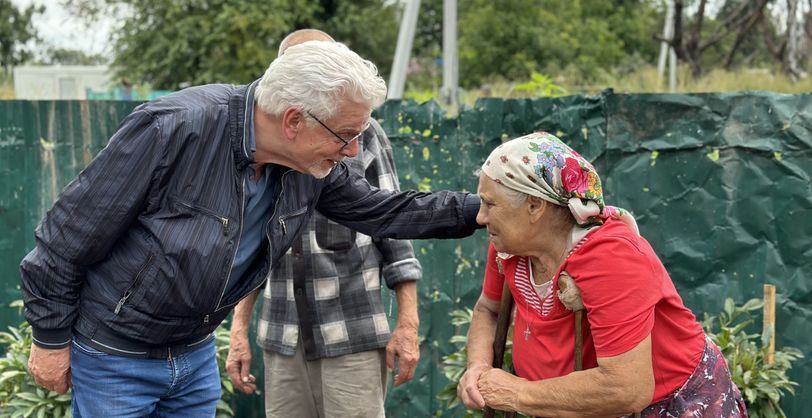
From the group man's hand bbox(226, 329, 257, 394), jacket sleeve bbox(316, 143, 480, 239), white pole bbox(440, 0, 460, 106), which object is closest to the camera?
jacket sleeve bbox(316, 143, 480, 239)

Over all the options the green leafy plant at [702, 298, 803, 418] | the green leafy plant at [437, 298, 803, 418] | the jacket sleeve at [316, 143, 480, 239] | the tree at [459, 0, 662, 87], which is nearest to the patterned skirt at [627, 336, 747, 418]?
the jacket sleeve at [316, 143, 480, 239]

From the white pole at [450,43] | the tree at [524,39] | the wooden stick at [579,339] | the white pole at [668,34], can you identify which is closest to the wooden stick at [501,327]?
the wooden stick at [579,339]

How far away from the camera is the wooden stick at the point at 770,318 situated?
12.4 feet

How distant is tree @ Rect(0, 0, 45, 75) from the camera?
4444cm

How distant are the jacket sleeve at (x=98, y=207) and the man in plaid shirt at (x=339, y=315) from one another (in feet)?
3.30

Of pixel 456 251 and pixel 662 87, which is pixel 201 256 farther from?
pixel 662 87

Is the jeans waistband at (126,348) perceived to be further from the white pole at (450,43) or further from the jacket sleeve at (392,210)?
the white pole at (450,43)

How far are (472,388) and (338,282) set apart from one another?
862mm

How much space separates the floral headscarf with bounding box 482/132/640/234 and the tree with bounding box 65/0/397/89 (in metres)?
19.4

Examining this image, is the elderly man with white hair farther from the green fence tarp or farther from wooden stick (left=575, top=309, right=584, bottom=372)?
the green fence tarp

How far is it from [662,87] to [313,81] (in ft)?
18.6

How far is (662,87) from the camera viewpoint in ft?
24.3

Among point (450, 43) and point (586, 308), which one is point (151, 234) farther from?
point (450, 43)

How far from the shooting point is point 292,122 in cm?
238
